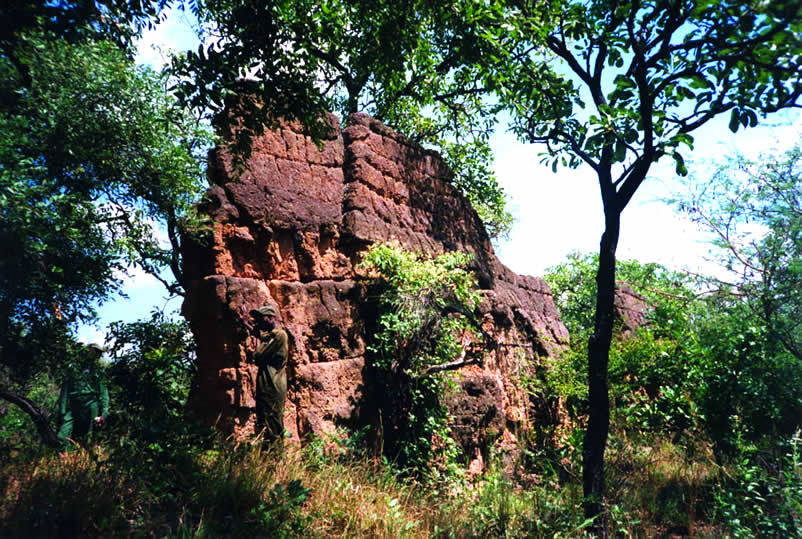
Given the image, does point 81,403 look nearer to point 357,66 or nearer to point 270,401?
point 270,401

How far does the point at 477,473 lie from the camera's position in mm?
7898

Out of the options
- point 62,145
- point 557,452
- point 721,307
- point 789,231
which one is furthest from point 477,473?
point 62,145

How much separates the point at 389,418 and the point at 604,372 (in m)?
2.89

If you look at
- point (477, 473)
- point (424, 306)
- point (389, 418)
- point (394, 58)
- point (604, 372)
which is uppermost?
point (394, 58)

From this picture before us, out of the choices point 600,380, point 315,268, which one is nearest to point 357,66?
point 315,268

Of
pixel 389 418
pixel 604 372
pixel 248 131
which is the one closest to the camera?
pixel 248 131

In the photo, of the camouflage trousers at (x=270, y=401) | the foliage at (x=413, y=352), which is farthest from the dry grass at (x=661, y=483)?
the camouflage trousers at (x=270, y=401)

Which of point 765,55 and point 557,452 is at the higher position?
point 765,55

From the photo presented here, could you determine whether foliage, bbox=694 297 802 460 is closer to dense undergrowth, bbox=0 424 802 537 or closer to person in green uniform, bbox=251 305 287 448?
dense undergrowth, bbox=0 424 802 537

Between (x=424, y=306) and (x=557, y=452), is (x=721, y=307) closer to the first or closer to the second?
(x=557, y=452)

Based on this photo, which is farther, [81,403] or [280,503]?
[81,403]

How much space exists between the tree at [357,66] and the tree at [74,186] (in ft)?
4.58

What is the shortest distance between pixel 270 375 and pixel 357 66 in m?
5.02

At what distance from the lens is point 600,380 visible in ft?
19.3
